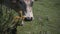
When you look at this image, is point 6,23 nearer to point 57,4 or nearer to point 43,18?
point 43,18

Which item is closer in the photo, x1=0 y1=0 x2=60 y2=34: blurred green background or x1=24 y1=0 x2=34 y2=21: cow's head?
x1=24 y1=0 x2=34 y2=21: cow's head

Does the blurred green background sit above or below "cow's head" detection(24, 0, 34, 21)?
below

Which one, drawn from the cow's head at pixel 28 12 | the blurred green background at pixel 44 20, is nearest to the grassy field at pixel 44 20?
the blurred green background at pixel 44 20

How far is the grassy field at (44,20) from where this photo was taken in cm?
438

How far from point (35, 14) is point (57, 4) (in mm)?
934

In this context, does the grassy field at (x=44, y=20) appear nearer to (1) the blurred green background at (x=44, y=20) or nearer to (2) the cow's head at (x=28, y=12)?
(1) the blurred green background at (x=44, y=20)

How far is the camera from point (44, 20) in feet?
15.7

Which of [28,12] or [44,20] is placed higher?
[28,12]

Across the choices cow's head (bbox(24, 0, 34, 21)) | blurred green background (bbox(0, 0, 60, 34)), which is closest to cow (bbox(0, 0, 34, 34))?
cow's head (bbox(24, 0, 34, 21))

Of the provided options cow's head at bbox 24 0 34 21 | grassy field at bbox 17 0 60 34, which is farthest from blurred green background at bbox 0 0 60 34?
cow's head at bbox 24 0 34 21

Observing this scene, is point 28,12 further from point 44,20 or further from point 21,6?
point 44,20

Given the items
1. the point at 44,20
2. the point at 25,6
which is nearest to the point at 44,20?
the point at 44,20

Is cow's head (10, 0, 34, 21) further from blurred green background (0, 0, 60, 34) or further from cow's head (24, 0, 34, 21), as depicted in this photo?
blurred green background (0, 0, 60, 34)

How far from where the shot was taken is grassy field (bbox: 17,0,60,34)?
4378 mm
